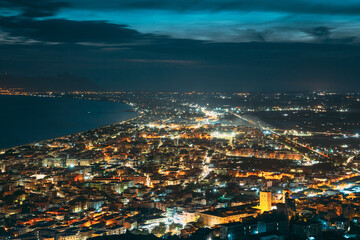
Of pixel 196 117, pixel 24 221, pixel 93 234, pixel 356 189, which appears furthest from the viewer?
pixel 196 117

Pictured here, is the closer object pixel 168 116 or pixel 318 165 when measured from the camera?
pixel 318 165

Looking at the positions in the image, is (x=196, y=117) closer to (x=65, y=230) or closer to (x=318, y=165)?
(x=318, y=165)

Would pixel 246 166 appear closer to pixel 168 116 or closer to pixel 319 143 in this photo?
pixel 319 143

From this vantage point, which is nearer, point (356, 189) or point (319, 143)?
point (356, 189)

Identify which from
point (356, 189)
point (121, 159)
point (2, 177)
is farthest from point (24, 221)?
point (121, 159)

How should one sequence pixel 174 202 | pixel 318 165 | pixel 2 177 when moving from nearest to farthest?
pixel 174 202
pixel 2 177
pixel 318 165

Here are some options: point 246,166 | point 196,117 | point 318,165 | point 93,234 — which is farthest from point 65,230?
point 196,117

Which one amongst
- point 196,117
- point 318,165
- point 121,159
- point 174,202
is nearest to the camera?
point 174,202

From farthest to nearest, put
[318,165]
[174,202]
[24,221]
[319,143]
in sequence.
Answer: [319,143] → [318,165] → [174,202] → [24,221]
